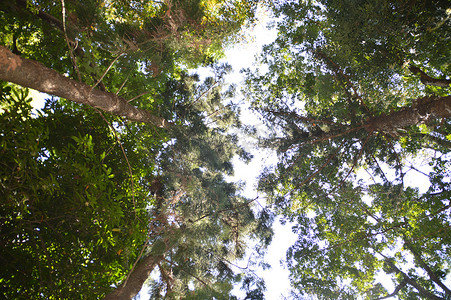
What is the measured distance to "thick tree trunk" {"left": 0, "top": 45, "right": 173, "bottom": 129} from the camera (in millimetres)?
3037

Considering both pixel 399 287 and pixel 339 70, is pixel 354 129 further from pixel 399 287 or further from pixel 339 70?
pixel 399 287

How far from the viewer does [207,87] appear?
889 cm

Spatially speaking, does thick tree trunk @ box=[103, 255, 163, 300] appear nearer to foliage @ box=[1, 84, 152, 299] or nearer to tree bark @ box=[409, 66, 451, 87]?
foliage @ box=[1, 84, 152, 299]

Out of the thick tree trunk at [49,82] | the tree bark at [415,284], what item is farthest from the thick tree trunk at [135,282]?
the tree bark at [415,284]

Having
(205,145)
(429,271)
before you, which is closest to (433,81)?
Result: (205,145)

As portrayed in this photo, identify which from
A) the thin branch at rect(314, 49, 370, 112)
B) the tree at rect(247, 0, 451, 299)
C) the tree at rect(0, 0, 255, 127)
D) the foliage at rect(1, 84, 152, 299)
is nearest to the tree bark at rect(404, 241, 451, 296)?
the tree at rect(247, 0, 451, 299)

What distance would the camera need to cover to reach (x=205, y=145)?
8.36 meters

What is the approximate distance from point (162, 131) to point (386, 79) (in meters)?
6.52

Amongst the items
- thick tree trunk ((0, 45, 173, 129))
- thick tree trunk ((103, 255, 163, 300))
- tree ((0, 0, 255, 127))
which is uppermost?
tree ((0, 0, 255, 127))

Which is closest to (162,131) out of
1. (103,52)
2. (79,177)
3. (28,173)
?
(103,52)

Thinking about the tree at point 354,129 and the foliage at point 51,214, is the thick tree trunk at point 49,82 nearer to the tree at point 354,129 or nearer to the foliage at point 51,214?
the foliage at point 51,214

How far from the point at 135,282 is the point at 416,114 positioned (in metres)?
7.57

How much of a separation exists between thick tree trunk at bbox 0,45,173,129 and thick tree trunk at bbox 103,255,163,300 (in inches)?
148

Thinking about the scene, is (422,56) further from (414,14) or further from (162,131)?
(162,131)
